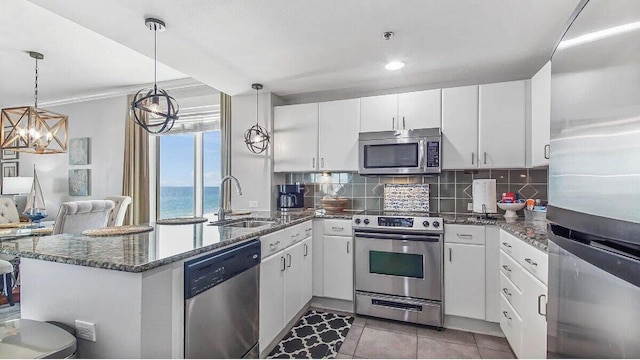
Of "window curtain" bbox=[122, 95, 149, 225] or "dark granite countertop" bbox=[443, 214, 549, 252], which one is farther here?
"window curtain" bbox=[122, 95, 149, 225]

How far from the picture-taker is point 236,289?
174cm

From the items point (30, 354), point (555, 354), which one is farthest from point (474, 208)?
point (30, 354)

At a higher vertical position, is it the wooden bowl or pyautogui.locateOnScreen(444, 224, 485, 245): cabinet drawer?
the wooden bowl

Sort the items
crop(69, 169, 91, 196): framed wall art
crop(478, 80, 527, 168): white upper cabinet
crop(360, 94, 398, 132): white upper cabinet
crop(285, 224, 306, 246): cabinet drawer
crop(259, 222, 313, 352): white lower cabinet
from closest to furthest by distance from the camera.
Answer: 1. crop(259, 222, 313, 352): white lower cabinet
2. crop(285, 224, 306, 246): cabinet drawer
3. crop(478, 80, 527, 168): white upper cabinet
4. crop(360, 94, 398, 132): white upper cabinet
5. crop(69, 169, 91, 196): framed wall art

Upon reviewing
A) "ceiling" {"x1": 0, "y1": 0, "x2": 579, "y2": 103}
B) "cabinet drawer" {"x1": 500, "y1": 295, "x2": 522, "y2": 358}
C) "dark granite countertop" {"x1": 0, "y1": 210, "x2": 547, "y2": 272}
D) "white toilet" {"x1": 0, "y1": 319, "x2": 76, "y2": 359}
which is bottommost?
"cabinet drawer" {"x1": 500, "y1": 295, "x2": 522, "y2": 358}

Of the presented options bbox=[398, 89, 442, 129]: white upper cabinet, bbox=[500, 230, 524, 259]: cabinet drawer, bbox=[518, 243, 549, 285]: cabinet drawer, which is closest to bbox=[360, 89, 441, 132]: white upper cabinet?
bbox=[398, 89, 442, 129]: white upper cabinet

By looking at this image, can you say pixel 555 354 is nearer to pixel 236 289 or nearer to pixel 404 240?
pixel 236 289

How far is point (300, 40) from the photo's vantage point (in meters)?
2.26

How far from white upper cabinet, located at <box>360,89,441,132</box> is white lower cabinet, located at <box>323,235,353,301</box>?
1217 mm

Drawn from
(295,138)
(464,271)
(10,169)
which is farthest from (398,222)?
(10,169)

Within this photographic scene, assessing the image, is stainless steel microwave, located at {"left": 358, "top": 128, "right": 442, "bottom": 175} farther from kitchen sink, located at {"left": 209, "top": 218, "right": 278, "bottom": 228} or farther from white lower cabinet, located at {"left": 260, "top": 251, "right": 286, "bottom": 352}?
white lower cabinet, located at {"left": 260, "top": 251, "right": 286, "bottom": 352}

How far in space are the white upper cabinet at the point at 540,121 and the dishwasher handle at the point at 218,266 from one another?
226 centimetres

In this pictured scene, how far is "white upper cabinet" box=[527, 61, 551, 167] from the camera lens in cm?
221

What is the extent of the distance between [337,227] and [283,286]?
33.1 inches
